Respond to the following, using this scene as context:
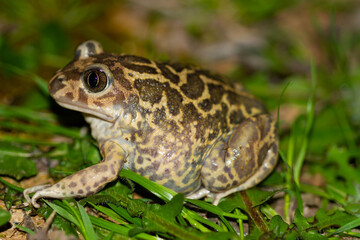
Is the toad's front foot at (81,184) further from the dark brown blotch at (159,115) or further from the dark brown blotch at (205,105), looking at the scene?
the dark brown blotch at (205,105)

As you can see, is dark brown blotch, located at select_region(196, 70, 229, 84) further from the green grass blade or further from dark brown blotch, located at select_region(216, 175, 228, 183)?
the green grass blade

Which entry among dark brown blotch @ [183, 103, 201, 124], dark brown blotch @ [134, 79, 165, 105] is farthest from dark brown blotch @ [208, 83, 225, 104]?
dark brown blotch @ [134, 79, 165, 105]

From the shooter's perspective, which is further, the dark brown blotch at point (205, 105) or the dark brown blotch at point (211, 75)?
the dark brown blotch at point (211, 75)

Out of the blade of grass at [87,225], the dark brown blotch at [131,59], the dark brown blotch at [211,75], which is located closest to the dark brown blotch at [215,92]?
the dark brown blotch at [211,75]

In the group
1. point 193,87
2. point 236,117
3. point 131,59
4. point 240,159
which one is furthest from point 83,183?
point 236,117

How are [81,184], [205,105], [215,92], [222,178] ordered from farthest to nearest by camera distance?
[215,92] < [205,105] < [222,178] < [81,184]

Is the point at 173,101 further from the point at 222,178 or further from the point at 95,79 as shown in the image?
the point at 222,178

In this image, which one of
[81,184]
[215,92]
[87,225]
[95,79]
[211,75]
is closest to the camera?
[87,225]
